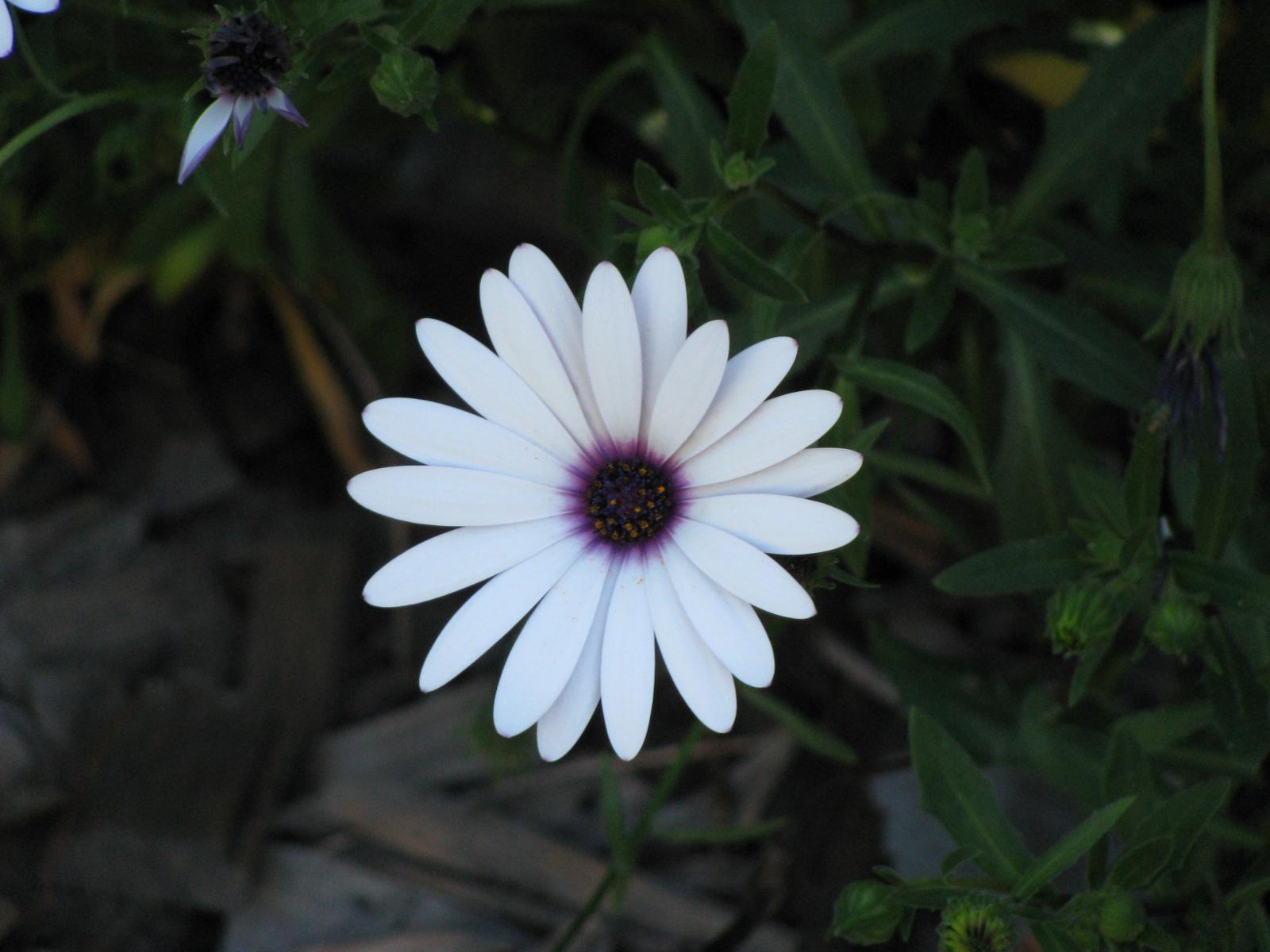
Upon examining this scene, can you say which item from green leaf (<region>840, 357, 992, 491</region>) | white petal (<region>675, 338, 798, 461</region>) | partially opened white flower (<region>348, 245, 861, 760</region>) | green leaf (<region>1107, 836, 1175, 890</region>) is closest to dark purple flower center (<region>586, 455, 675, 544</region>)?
partially opened white flower (<region>348, 245, 861, 760</region>)

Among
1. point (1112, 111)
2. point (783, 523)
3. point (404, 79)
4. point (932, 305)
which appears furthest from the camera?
point (1112, 111)

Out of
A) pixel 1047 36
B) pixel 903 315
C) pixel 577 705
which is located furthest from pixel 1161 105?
pixel 577 705

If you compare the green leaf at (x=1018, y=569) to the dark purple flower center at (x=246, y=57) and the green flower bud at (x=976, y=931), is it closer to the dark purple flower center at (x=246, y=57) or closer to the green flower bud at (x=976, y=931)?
the green flower bud at (x=976, y=931)

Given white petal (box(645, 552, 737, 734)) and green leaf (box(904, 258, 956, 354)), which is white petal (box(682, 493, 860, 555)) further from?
green leaf (box(904, 258, 956, 354))

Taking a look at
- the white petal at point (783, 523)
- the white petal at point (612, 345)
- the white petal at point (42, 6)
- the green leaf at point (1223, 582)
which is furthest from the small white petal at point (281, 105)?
the green leaf at point (1223, 582)

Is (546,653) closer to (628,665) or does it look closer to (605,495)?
(628,665)

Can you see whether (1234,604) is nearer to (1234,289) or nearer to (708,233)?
(1234,289)

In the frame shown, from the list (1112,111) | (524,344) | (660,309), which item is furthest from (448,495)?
Answer: (1112,111)
